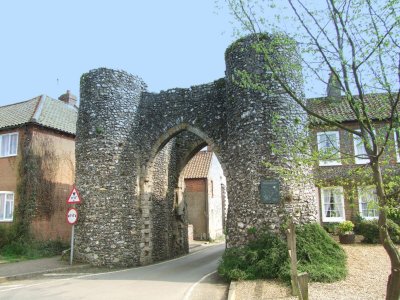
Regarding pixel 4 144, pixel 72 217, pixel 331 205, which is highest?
pixel 4 144

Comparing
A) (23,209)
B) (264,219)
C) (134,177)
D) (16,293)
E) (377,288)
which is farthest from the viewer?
(23,209)

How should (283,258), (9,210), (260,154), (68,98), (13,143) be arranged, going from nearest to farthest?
(283,258)
(260,154)
(9,210)
(13,143)
(68,98)

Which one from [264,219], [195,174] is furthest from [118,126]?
[195,174]

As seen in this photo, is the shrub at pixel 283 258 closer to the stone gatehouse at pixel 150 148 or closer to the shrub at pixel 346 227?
the stone gatehouse at pixel 150 148

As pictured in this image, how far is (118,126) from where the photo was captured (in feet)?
48.8

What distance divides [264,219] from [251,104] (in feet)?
12.1

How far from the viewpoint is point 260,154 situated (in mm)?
11453

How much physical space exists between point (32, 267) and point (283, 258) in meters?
8.84

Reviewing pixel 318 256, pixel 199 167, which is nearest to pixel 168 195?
pixel 318 256

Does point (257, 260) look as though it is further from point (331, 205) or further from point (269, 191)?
point (331, 205)

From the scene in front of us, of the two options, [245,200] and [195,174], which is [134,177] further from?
[195,174]

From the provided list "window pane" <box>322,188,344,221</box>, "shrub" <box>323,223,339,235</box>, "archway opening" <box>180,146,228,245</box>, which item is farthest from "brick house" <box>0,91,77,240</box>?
"window pane" <box>322,188,344,221</box>

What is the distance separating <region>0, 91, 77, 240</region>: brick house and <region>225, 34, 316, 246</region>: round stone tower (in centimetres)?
1013

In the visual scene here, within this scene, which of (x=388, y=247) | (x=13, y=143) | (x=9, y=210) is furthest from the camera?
(x=13, y=143)
